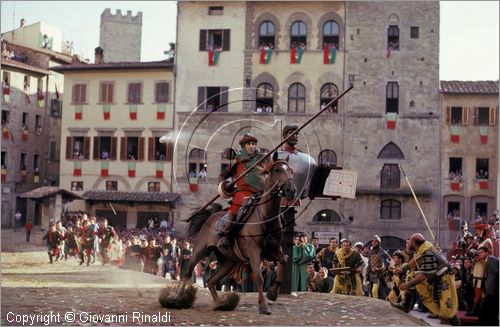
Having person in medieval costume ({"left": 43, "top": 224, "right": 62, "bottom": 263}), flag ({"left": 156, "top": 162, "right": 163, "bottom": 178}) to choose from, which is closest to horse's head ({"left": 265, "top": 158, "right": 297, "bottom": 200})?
person in medieval costume ({"left": 43, "top": 224, "right": 62, "bottom": 263})

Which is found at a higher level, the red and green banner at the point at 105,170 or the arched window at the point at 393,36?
the arched window at the point at 393,36

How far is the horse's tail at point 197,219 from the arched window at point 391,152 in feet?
94.9

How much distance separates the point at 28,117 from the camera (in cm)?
5078

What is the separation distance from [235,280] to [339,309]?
6168mm

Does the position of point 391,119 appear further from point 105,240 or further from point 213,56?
point 105,240

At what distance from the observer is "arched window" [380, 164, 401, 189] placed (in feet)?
139

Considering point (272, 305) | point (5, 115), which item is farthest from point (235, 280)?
point (5, 115)

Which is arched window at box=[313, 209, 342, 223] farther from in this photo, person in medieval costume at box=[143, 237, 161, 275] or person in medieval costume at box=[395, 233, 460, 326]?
person in medieval costume at box=[395, 233, 460, 326]

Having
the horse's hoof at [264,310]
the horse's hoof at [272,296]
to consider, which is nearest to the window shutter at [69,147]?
the horse's hoof at [272,296]

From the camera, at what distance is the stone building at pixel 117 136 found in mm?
43406

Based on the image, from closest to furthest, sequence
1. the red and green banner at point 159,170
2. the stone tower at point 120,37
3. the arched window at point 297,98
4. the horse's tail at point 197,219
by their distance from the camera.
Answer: the horse's tail at point 197,219
the arched window at point 297,98
the red and green banner at point 159,170
the stone tower at point 120,37

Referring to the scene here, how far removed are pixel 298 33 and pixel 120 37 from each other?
17523 mm

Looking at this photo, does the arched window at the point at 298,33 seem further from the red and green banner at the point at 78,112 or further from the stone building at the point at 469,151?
the red and green banner at the point at 78,112

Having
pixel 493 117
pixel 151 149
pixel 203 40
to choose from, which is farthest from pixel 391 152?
pixel 151 149
